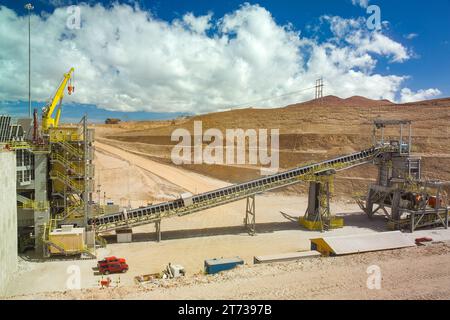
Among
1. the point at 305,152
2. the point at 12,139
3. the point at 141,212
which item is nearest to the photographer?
the point at 12,139

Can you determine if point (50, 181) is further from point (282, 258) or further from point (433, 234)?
point (433, 234)

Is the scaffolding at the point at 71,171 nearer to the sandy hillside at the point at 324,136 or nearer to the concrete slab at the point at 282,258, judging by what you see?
the concrete slab at the point at 282,258

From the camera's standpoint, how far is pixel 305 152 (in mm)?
57531

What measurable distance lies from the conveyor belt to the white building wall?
631 centimetres

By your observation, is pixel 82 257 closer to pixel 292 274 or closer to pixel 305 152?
pixel 292 274

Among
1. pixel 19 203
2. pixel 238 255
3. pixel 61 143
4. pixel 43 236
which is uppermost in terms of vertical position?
pixel 61 143

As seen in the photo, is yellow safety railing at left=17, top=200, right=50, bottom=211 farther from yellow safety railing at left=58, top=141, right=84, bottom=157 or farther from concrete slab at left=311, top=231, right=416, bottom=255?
concrete slab at left=311, top=231, right=416, bottom=255

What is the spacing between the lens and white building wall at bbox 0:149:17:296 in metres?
17.1

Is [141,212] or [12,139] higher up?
[12,139]
